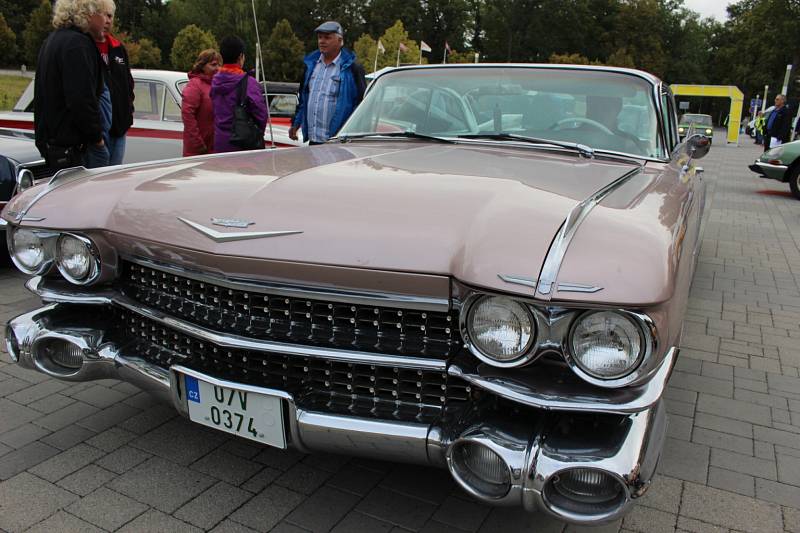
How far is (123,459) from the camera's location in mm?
2594

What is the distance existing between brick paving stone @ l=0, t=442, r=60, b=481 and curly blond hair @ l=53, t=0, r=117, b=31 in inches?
122

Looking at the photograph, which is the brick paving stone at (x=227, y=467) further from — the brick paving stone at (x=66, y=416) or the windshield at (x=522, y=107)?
the windshield at (x=522, y=107)

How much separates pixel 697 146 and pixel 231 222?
2963mm

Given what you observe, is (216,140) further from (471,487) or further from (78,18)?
(471,487)

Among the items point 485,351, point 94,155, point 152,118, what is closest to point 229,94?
point 94,155

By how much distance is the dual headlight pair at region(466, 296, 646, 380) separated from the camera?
5.47 ft

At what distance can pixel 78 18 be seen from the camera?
176 inches

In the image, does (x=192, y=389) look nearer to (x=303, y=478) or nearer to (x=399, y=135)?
(x=303, y=478)

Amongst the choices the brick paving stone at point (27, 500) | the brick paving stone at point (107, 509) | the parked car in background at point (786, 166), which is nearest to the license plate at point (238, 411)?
the brick paving stone at point (107, 509)

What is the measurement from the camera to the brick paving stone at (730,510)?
2.29m

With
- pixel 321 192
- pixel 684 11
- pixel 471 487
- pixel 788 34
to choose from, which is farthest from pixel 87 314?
pixel 684 11

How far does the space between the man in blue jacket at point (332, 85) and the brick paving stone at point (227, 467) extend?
3.40 metres

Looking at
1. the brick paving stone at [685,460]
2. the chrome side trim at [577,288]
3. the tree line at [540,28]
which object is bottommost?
the brick paving stone at [685,460]

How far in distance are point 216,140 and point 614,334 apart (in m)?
4.73
